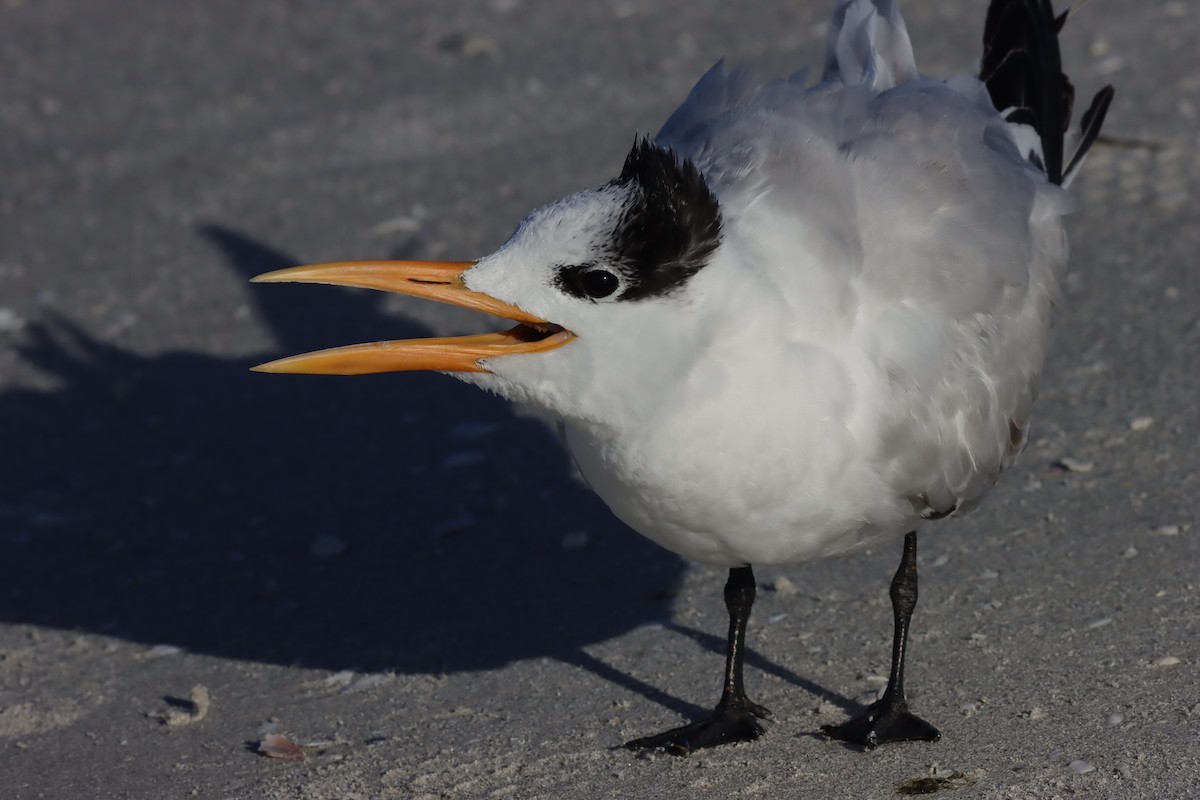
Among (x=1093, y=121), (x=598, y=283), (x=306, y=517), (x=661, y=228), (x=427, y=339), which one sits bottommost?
(x=306, y=517)

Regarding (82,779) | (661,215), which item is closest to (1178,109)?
(661,215)

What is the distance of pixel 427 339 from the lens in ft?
9.72

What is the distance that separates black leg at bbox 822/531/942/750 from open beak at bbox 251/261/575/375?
122cm

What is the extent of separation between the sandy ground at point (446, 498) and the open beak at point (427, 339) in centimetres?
102

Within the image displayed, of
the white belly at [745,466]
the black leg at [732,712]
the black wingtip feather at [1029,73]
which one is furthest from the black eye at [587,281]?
the black wingtip feather at [1029,73]

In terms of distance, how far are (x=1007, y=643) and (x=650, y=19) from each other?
522 cm

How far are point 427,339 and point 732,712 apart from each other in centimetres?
126

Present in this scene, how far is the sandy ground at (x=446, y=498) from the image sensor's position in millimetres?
3602

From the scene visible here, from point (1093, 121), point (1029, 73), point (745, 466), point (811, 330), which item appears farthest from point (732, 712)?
point (1093, 121)

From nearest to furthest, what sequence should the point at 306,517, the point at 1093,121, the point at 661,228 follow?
the point at 661,228, the point at 1093,121, the point at 306,517

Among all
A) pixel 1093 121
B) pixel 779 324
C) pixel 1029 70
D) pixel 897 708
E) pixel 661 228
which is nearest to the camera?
pixel 661 228

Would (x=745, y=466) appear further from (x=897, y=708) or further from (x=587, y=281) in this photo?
(x=897, y=708)

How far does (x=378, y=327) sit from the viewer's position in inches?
238

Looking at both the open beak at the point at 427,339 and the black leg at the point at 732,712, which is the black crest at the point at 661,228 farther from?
the black leg at the point at 732,712
